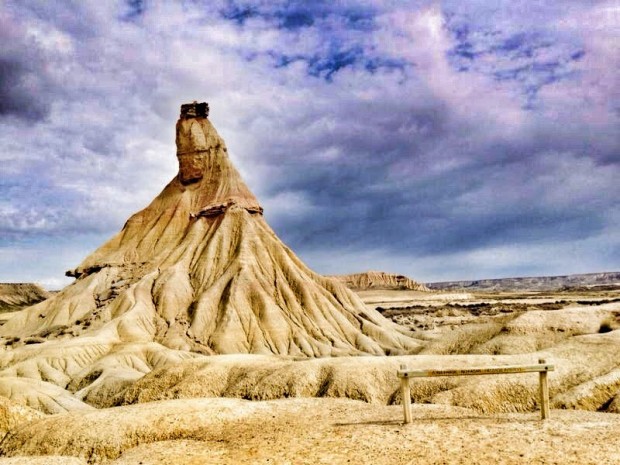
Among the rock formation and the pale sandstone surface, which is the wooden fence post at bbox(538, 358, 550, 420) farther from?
the rock formation

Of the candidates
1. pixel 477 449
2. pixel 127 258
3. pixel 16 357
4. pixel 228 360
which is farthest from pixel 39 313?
pixel 477 449

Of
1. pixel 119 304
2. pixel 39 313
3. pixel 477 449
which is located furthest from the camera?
pixel 39 313

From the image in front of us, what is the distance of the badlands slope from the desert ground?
6 cm

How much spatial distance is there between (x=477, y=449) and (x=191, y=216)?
223 feet

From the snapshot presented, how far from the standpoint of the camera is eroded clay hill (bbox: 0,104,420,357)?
56781mm

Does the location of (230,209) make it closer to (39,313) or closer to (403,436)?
(39,313)

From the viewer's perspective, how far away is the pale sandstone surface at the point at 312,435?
1158 cm

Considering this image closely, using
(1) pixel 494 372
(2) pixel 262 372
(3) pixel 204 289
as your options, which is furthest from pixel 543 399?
(3) pixel 204 289

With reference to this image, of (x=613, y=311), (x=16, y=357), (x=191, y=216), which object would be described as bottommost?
(x=16, y=357)

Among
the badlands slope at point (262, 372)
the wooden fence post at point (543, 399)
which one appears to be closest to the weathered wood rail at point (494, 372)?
the wooden fence post at point (543, 399)

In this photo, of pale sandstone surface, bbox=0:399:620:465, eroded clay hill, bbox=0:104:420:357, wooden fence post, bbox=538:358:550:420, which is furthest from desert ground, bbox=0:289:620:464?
eroded clay hill, bbox=0:104:420:357

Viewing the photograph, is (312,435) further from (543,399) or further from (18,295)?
(18,295)

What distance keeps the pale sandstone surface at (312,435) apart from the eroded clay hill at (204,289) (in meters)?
36.5

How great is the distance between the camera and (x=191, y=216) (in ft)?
250
